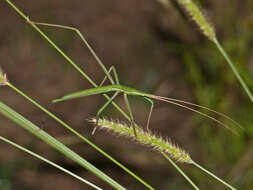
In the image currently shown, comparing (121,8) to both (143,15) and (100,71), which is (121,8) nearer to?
(143,15)

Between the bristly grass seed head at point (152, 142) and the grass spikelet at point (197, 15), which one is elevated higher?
the grass spikelet at point (197, 15)

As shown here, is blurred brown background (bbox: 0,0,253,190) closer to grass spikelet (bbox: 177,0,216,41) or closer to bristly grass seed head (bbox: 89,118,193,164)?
grass spikelet (bbox: 177,0,216,41)

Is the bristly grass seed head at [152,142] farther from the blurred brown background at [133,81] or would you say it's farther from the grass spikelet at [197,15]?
the blurred brown background at [133,81]

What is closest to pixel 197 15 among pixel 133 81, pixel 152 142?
pixel 152 142

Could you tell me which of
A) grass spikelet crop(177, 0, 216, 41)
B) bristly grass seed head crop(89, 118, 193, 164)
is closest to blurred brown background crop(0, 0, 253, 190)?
grass spikelet crop(177, 0, 216, 41)

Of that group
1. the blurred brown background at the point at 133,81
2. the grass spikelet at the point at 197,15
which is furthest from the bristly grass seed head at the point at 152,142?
the blurred brown background at the point at 133,81

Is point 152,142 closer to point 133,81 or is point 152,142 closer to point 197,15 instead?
point 197,15

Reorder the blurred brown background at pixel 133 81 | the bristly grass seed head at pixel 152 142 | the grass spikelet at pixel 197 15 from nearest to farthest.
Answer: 1. the bristly grass seed head at pixel 152 142
2. the grass spikelet at pixel 197 15
3. the blurred brown background at pixel 133 81
